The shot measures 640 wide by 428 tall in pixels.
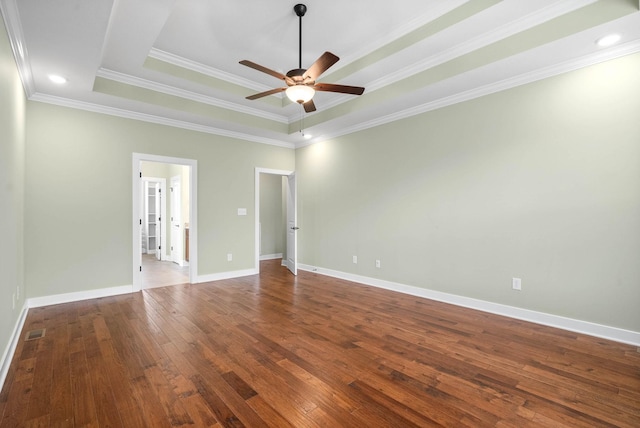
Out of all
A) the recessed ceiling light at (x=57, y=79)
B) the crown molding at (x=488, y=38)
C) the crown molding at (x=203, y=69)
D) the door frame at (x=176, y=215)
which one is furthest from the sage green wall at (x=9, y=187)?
the crown molding at (x=488, y=38)

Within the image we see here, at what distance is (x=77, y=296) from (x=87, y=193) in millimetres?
1473

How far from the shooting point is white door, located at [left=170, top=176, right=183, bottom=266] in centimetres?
714

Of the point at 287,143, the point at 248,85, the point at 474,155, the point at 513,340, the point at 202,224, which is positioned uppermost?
the point at 248,85

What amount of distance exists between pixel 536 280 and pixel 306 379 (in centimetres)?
289

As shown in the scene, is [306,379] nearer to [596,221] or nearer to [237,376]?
[237,376]

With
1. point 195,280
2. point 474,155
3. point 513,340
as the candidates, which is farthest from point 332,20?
point 195,280

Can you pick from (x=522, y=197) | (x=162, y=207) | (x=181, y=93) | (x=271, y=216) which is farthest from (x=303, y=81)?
(x=162, y=207)

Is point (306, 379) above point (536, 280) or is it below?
below

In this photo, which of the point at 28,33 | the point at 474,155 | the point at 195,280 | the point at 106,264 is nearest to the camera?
the point at 28,33

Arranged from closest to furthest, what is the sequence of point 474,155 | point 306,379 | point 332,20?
point 306,379 < point 332,20 < point 474,155

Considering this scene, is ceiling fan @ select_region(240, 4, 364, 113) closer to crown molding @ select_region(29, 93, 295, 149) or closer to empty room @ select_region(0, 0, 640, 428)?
empty room @ select_region(0, 0, 640, 428)

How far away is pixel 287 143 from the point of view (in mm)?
6668

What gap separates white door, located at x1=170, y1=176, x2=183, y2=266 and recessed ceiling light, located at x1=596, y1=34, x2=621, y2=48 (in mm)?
7327

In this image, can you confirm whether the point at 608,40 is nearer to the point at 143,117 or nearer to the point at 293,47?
the point at 293,47
